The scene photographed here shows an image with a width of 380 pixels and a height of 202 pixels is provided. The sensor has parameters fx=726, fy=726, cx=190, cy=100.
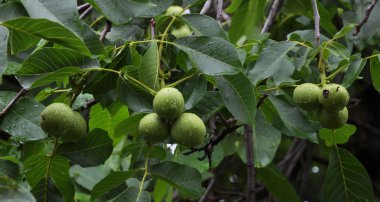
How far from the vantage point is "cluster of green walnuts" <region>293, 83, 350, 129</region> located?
146cm

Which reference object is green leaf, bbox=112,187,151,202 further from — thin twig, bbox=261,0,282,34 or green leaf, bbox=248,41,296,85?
thin twig, bbox=261,0,282,34

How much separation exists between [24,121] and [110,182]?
0.74 feet

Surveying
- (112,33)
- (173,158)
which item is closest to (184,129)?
(112,33)

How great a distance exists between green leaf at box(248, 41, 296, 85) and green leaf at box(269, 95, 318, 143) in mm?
106

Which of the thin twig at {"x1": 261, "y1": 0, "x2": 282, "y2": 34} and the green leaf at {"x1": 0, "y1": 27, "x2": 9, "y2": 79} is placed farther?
the thin twig at {"x1": 261, "y1": 0, "x2": 282, "y2": 34}

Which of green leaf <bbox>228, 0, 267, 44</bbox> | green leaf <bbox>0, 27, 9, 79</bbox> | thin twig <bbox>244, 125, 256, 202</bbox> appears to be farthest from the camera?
green leaf <bbox>228, 0, 267, 44</bbox>

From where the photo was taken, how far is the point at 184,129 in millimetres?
1389

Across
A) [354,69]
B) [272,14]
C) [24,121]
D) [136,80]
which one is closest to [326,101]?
[354,69]

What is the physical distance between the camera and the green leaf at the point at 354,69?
1.58 m

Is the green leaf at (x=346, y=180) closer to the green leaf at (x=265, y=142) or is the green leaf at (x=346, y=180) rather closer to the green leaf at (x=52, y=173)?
→ the green leaf at (x=265, y=142)

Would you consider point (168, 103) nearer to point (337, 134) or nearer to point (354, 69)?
point (354, 69)

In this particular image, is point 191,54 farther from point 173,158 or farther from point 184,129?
Answer: point 173,158

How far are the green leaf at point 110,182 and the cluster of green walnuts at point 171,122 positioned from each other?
165 mm

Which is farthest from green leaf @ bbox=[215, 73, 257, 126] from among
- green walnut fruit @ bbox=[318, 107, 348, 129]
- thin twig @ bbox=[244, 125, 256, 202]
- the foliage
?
thin twig @ bbox=[244, 125, 256, 202]
